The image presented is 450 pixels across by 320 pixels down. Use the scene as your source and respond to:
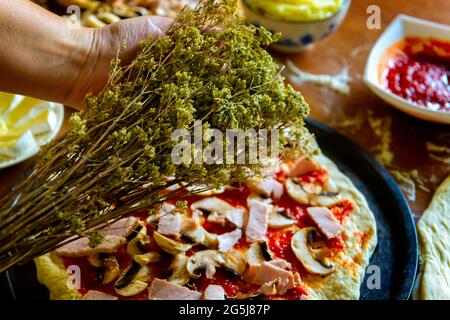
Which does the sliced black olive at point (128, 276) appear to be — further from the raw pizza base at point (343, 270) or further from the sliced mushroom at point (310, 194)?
the sliced mushroom at point (310, 194)

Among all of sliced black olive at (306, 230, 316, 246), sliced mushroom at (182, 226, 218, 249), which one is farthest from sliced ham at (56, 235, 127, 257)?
sliced black olive at (306, 230, 316, 246)

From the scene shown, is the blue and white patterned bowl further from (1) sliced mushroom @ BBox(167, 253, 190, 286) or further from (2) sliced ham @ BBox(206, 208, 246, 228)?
(1) sliced mushroom @ BBox(167, 253, 190, 286)

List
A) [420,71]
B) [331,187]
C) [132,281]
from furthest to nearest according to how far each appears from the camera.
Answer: [420,71], [331,187], [132,281]

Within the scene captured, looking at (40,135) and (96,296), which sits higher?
(40,135)

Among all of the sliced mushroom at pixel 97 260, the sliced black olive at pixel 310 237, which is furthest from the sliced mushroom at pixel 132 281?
the sliced black olive at pixel 310 237

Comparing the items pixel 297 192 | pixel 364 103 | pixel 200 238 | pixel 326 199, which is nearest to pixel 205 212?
pixel 200 238

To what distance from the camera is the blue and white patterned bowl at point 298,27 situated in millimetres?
3023

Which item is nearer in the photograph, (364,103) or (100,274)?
(100,274)

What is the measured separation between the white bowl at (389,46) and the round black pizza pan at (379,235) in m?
0.34

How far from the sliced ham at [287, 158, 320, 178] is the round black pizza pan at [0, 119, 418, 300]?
0.21 m

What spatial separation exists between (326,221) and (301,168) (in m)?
0.32

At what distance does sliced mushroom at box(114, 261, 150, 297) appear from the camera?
1.98m

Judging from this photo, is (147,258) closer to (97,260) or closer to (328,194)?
(97,260)

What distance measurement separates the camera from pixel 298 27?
120 inches
